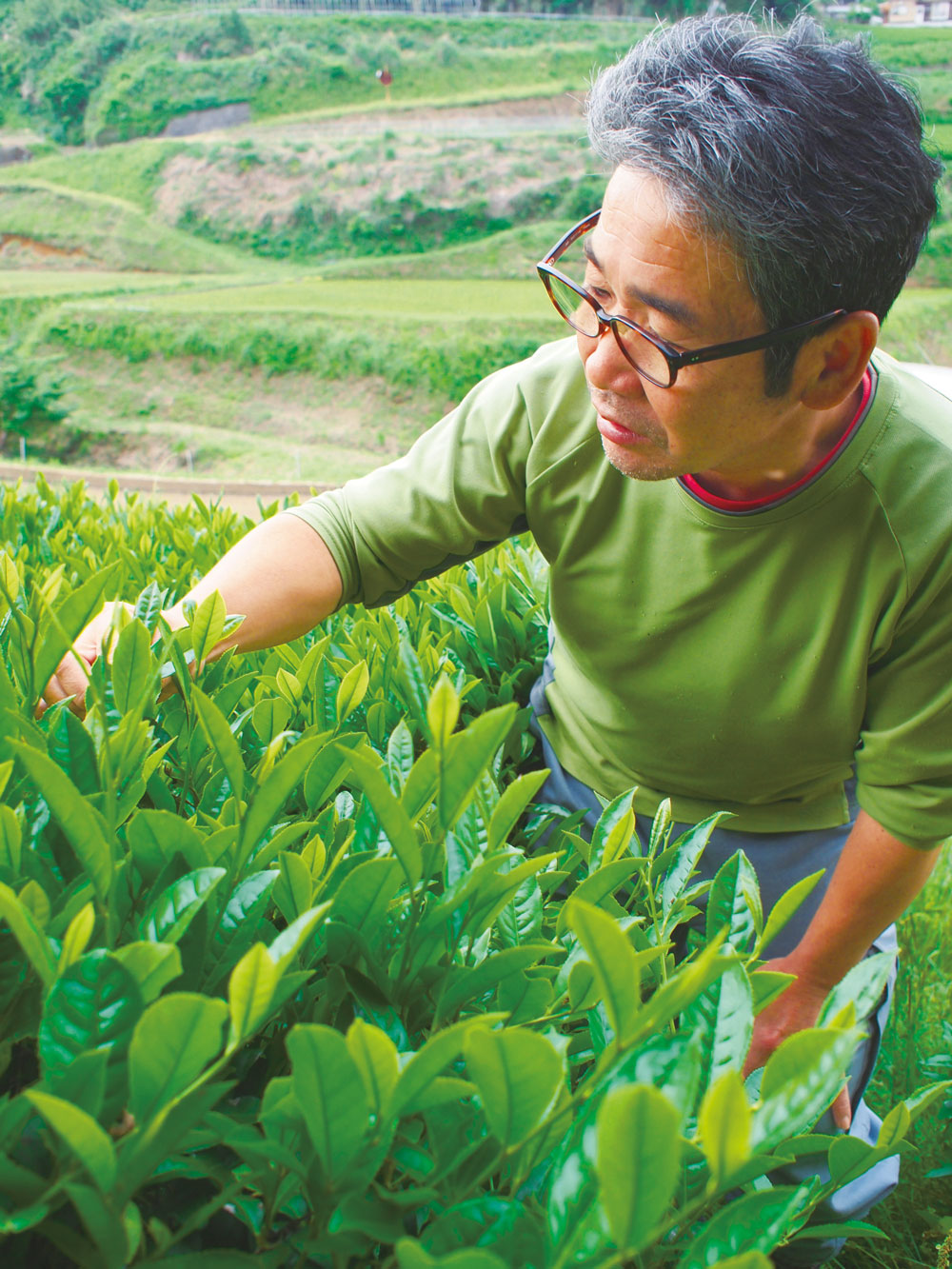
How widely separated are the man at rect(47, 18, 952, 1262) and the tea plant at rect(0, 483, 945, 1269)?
47cm

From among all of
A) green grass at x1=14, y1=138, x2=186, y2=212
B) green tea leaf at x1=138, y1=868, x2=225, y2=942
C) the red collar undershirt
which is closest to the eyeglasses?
the red collar undershirt

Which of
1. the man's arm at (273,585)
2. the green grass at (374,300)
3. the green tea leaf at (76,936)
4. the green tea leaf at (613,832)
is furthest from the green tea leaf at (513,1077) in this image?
the green grass at (374,300)

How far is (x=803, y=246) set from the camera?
1.15 metres

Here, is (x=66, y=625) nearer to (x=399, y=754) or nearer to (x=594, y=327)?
(x=399, y=754)

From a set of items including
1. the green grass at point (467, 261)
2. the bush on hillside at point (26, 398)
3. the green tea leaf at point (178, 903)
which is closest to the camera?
the green tea leaf at point (178, 903)

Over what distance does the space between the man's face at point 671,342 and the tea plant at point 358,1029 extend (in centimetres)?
56

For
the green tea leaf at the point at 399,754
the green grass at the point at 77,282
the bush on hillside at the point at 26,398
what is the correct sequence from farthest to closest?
the green grass at the point at 77,282 < the bush on hillside at the point at 26,398 < the green tea leaf at the point at 399,754

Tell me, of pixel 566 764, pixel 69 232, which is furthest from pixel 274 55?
pixel 566 764

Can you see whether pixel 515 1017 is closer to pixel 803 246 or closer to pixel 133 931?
pixel 133 931

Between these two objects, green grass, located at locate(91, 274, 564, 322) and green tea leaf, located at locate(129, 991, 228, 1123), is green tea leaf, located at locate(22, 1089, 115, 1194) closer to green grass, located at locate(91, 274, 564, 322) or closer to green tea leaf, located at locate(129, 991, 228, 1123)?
green tea leaf, located at locate(129, 991, 228, 1123)

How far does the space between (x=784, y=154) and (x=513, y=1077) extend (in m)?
1.04

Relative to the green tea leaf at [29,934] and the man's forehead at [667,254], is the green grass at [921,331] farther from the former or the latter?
the green tea leaf at [29,934]

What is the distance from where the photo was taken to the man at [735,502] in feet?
3.81

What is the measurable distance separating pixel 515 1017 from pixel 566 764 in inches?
Result: 46.5
